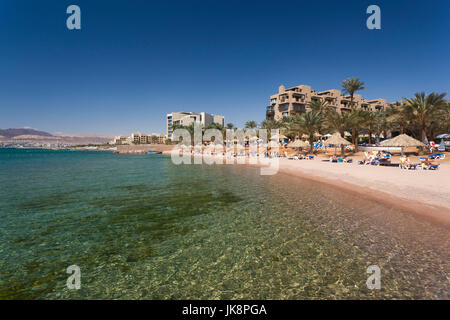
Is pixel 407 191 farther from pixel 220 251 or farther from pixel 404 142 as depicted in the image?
pixel 404 142

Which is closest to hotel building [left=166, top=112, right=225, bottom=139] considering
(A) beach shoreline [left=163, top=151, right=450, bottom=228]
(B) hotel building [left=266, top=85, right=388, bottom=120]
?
(B) hotel building [left=266, top=85, right=388, bottom=120]

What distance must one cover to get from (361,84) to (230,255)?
4359cm

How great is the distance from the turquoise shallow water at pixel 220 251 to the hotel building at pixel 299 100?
182 ft

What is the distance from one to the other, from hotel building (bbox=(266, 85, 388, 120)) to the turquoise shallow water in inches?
2185

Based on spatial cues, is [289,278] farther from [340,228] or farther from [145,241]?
[145,241]

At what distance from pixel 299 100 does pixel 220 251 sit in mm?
63251

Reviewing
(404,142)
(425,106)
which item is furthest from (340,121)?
(404,142)

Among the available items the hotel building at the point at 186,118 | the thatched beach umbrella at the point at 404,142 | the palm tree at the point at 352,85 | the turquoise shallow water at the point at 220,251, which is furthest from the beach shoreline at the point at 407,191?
the hotel building at the point at 186,118

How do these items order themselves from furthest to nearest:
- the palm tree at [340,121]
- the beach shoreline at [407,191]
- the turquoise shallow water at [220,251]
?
the palm tree at [340,121], the beach shoreline at [407,191], the turquoise shallow water at [220,251]

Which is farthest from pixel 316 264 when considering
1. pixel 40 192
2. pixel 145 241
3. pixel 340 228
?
pixel 40 192

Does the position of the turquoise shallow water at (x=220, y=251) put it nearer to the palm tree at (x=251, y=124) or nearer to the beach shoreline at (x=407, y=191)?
the beach shoreline at (x=407, y=191)

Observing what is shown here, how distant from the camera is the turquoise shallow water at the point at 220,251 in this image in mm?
3857

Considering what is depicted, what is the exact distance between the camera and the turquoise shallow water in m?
3.86
